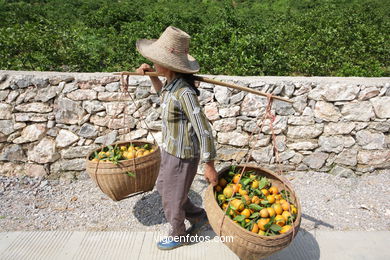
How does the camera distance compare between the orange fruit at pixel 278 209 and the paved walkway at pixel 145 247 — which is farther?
the paved walkway at pixel 145 247

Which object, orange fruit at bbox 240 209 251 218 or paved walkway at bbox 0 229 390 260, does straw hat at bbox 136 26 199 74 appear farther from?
paved walkway at bbox 0 229 390 260

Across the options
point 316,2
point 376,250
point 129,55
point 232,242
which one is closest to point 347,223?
point 376,250

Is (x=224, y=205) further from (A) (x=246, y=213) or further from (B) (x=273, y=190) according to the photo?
(B) (x=273, y=190)

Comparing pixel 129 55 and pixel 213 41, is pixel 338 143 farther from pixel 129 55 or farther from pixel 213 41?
pixel 129 55

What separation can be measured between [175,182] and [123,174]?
0.47 m

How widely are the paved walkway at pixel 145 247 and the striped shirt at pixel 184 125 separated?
102 centimetres

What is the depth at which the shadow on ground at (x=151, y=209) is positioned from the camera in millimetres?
3674

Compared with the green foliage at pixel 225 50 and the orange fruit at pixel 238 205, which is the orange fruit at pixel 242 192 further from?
the green foliage at pixel 225 50

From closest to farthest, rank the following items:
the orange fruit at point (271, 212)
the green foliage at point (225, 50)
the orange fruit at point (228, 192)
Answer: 1. the orange fruit at point (271, 212)
2. the orange fruit at point (228, 192)
3. the green foliage at point (225, 50)

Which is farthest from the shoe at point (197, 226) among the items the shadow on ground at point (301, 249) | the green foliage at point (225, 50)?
the green foliage at point (225, 50)

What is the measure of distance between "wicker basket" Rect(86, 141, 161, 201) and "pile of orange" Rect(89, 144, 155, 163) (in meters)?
0.07

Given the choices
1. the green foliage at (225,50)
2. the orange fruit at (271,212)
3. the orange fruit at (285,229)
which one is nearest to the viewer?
the orange fruit at (285,229)

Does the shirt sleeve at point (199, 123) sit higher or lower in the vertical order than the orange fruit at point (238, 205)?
higher

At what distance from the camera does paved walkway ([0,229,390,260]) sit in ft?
10.2
